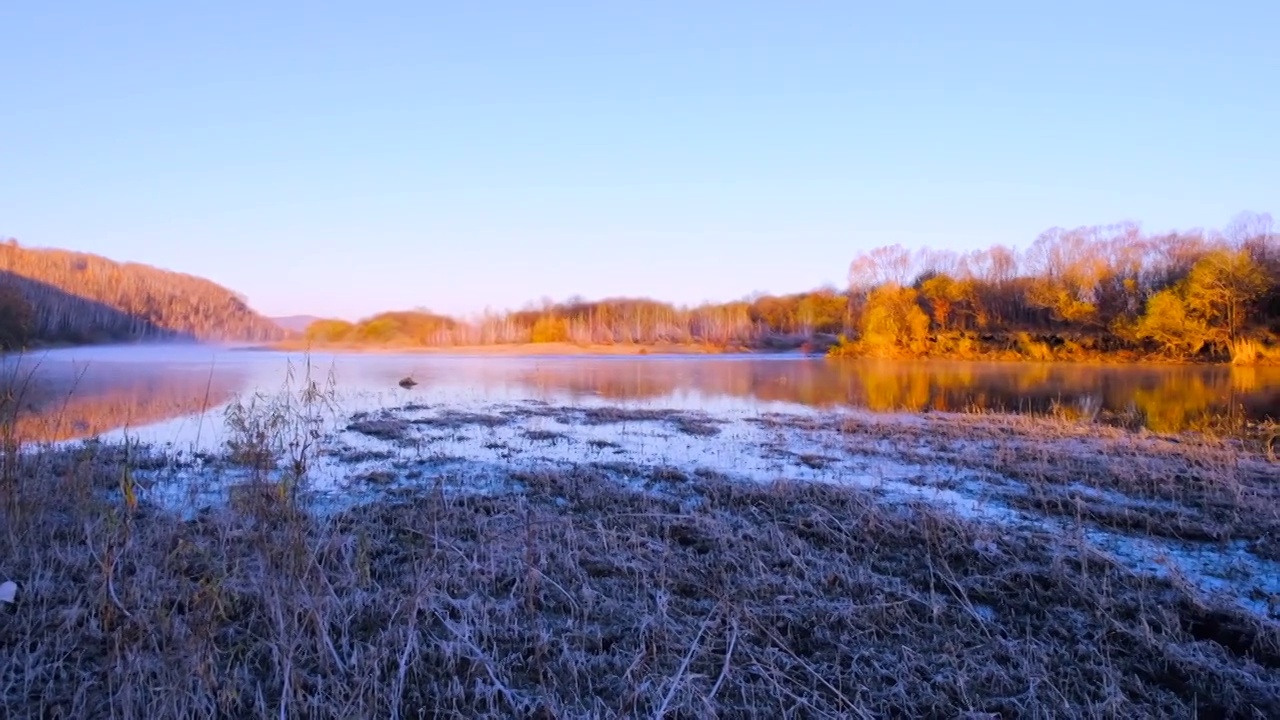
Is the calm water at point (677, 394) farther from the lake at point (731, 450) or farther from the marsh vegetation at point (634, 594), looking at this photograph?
the marsh vegetation at point (634, 594)

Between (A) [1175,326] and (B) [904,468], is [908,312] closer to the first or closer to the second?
(A) [1175,326]

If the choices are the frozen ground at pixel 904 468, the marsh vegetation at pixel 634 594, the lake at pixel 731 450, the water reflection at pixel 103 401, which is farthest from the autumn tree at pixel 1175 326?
the water reflection at pixel 103 401

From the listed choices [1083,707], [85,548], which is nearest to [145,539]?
[85,548]

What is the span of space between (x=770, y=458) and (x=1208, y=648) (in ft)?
22.1

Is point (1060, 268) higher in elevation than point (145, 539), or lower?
higher

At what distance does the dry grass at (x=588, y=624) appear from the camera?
320cm

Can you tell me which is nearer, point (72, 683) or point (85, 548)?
point (72, 683)

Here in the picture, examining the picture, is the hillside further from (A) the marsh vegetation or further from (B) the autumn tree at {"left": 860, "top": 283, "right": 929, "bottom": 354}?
(A) the marsh vegetation

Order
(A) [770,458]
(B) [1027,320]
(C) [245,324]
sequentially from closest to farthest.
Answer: (A) [770,458]
(B) [1027,320]
(C) [245,324]

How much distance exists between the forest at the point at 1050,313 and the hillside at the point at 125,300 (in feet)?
115

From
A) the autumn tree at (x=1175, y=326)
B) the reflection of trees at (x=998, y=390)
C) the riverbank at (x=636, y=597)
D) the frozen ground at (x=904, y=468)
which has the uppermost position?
the autumn tree at (x=1175, y=326)

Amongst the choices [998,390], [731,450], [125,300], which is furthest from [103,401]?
[125,300]

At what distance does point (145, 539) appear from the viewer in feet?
16.8

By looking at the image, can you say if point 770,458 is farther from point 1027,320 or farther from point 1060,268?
point 1060,268
